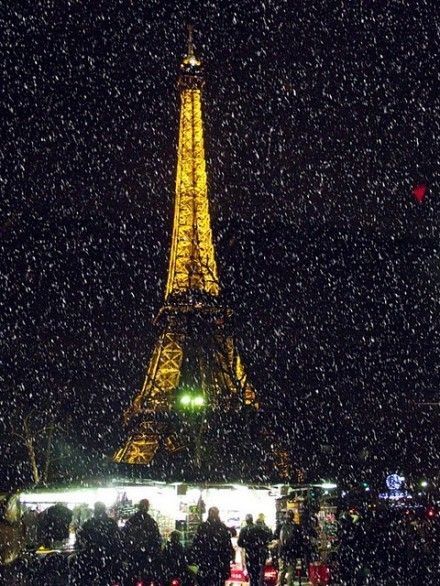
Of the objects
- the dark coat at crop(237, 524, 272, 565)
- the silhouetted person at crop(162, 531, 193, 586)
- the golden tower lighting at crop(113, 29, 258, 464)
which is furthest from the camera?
the golden tower lighting at crop(113, 29, 258, 464)

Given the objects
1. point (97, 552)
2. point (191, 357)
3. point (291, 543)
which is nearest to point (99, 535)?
point (97, 552)

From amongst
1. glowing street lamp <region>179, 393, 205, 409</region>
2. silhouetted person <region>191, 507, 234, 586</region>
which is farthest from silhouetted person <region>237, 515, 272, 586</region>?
glowing street lamp <region>179, 393, 205, 409</region>

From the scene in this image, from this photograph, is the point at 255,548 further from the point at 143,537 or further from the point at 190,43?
the point at 190,43

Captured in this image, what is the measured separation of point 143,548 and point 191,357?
79.6ft

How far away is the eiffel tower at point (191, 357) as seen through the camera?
24344 mm

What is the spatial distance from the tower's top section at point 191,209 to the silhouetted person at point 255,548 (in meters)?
24.6

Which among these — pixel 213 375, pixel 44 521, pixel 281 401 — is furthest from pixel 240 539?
pixel 213 375

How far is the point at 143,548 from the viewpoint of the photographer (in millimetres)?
10109

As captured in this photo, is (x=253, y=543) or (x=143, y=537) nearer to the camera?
(x=143, y=537)

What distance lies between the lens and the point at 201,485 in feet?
51.9

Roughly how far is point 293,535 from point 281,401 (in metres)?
18.9

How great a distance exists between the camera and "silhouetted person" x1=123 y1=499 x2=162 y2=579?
33.2 ft

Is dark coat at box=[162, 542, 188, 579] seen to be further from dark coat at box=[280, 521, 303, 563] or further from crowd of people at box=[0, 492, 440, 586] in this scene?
dark coat at box=[280, 521, 303, 563]

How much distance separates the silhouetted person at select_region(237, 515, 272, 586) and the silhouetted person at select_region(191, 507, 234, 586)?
0.95 m
